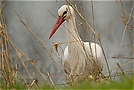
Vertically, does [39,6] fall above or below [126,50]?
above

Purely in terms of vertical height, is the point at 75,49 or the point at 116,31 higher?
the point at 116,31

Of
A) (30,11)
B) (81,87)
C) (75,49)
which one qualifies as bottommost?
(81,87)

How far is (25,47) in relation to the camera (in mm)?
6660

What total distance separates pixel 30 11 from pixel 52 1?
0.44 m

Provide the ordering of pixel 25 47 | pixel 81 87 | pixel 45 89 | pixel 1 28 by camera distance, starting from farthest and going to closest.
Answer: pixel 25 47 → pixel 1 28 → pixel 45 89 → pixel 81 87

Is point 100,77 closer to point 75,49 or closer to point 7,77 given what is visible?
point 7,77

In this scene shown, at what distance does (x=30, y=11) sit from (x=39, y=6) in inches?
10.9

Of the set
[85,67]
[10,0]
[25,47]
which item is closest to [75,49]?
[85,67]

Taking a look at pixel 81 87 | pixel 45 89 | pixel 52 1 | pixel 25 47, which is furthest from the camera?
pixel 52 1

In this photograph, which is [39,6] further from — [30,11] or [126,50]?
[126,50]

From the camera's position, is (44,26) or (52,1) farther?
(52,1)

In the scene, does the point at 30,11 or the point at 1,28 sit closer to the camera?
the point at 1,28

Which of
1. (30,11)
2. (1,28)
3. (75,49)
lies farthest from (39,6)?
(1,28)

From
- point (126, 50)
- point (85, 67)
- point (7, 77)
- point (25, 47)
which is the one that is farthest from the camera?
point (25, 47)
